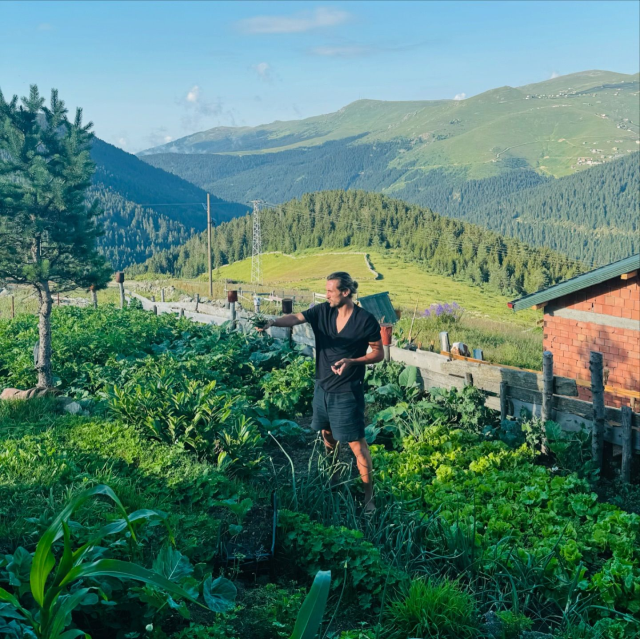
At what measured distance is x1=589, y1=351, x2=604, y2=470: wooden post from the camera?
7289mm

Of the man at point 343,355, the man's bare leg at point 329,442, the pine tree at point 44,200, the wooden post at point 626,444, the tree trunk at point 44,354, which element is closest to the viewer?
the man at point 343,355

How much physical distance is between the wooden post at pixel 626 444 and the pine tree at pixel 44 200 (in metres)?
8.28

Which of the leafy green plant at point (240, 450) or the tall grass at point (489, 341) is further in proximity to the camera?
the tall grass at point (489, 341)

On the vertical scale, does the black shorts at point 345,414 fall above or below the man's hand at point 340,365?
below

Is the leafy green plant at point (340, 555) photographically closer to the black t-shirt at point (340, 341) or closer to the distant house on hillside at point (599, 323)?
the black t-shirt at point (340, 341)

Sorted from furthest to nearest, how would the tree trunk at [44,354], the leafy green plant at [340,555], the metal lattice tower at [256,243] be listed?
1. the metal lattice tower at [256,243]
2. the tree trunk at [44,354]
3. the leafy green plant at [340,555]

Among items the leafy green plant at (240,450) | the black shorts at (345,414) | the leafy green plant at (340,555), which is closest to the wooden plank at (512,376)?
the black shorts at (345,414)

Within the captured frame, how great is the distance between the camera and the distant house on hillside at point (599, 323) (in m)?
10.4

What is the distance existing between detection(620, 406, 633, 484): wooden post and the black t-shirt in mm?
3196

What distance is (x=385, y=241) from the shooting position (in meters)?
94.8

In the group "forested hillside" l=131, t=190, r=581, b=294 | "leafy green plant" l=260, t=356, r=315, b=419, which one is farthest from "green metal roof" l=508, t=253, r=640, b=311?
"forested hillside" l=131, t=190, r=581, b=294

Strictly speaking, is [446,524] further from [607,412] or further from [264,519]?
[607,412]

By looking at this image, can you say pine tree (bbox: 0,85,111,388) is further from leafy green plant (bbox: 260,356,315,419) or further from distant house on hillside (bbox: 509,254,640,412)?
distant house on hillside (bbox: 509,254,640,412)

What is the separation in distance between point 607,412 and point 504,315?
42367 millimetres
